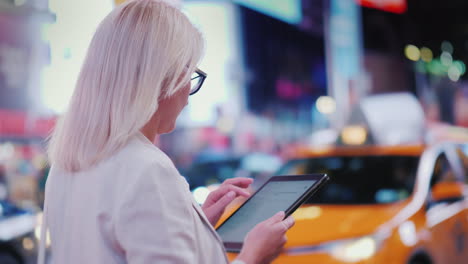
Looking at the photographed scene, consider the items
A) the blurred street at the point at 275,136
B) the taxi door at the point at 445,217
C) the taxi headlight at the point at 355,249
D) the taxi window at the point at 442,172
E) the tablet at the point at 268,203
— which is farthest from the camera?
the taxi window at the point at 442,172

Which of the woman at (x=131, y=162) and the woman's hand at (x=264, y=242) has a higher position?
the woman at (x=131, y=162)

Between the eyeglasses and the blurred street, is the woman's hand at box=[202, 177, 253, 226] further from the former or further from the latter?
the eyeglasses

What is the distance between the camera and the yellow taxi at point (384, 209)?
440 centimetres

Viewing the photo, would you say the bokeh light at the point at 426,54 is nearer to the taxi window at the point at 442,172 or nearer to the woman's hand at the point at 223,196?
the taxi window at the point at 442,172

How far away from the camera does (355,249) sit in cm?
Result: 437

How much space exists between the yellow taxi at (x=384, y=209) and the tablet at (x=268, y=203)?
2.40 m

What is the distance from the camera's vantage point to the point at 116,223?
1.40 meters

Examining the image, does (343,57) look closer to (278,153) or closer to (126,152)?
(278,153)

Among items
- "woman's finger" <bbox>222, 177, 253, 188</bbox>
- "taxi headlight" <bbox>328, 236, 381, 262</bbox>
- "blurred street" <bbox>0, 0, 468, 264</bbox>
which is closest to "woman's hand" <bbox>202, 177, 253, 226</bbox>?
"woman's finger" <bbox>222, 177, 253, 188</bbox>

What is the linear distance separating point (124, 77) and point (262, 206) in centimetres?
59

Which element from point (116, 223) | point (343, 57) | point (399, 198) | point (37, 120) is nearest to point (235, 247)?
point (116, 223)

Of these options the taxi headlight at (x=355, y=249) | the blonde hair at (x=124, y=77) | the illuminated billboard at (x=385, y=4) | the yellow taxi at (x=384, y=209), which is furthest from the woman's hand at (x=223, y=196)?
the illuminated billboard at (x=385, y=4)

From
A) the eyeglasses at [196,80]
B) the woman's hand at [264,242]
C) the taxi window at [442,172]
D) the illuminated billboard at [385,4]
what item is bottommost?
the taxi window at [442,172]

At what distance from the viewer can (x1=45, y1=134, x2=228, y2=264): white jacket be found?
4.53ft
